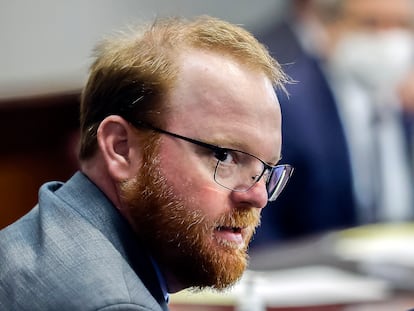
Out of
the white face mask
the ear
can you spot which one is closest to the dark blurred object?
the white face mask

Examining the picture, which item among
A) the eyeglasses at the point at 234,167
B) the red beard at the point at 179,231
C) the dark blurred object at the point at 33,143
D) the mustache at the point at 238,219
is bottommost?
the red beard at the point at 179,231

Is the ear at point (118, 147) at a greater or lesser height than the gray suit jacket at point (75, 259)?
greater

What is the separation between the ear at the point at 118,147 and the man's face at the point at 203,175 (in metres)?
0.01

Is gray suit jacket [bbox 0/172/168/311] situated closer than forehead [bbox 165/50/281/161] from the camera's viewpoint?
Yes

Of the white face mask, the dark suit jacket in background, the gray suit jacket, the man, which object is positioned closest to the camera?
the gray suit jacket

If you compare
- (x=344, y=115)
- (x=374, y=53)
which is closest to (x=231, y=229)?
(x=344, y=115)

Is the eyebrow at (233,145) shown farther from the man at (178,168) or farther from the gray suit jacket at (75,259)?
the gray suit jacket at (75,259)

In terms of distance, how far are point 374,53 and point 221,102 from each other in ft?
8.44

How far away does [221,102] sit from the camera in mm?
1038

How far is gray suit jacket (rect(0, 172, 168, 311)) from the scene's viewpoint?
3.06 ft

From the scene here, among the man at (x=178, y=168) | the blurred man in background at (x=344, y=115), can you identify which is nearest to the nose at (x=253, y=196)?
the man at (x=178, y=168)

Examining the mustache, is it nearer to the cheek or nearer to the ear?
the cheek

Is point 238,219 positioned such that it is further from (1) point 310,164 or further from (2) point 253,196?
(1) point 310,164

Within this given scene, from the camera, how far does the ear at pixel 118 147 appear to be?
107 centimetres
